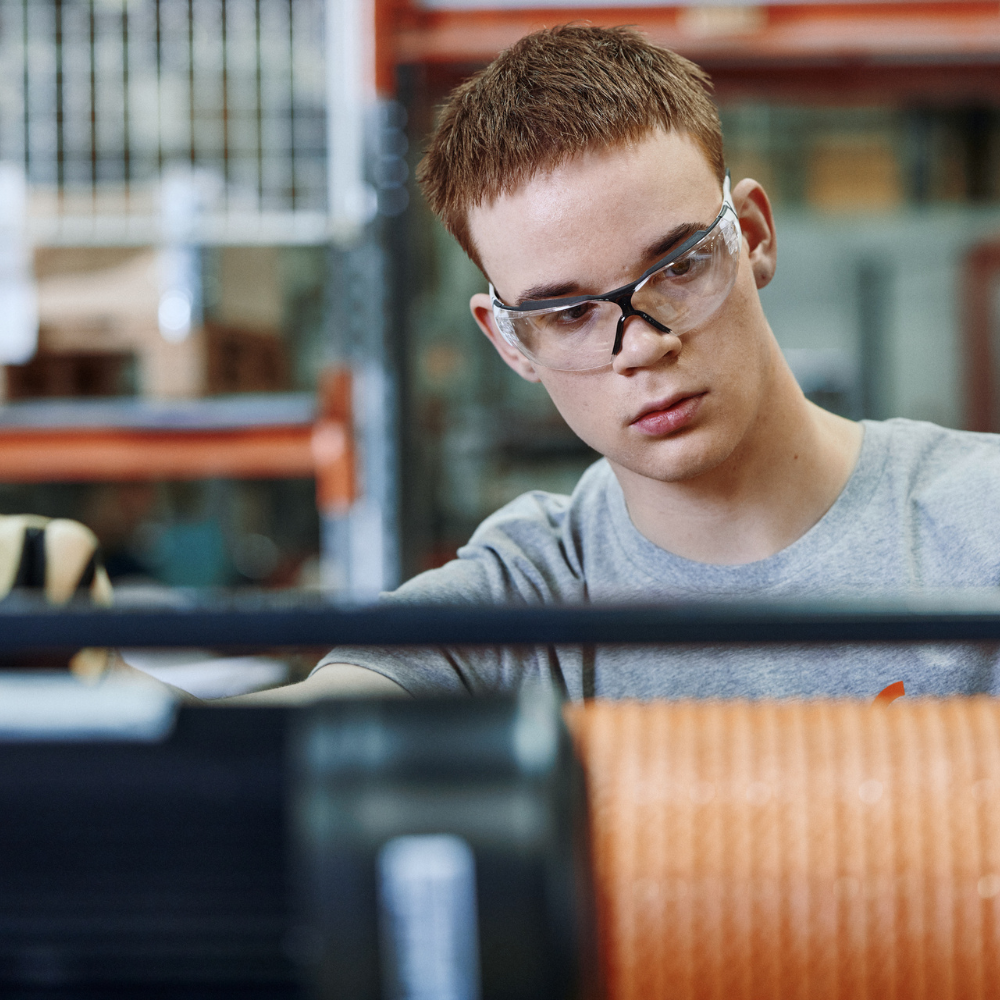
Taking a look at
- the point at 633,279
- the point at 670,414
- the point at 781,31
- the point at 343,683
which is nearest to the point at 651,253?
Answer: the point at 633,279

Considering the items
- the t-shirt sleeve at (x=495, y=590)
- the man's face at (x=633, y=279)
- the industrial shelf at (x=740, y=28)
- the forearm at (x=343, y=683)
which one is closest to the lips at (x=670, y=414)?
the man's face at (x=633, y=279)

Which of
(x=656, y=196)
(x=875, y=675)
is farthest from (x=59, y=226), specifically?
(x=875, y=675)

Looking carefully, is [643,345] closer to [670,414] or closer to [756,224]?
[670,414]

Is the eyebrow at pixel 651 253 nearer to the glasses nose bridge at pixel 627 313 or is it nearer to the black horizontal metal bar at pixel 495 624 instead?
the glasses nose bridge at pixel 627 313

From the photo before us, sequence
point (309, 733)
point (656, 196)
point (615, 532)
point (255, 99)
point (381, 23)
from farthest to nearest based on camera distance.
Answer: point (255, 99) < point (381, 23) < point (615, 532) < point (656, 196) < point (309, 733)

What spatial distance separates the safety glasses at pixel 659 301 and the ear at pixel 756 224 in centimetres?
11

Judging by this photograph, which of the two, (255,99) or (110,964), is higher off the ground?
(255,99)

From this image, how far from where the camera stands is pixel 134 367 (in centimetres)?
271

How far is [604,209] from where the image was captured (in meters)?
0.98

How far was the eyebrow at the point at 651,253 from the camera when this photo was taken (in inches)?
38.9

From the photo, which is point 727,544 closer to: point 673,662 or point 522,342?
point 673,662

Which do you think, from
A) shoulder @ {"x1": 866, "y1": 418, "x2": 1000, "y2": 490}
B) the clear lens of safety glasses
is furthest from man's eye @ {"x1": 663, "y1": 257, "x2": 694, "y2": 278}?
shoulder @ {"x1": 866, "y1": 418, "x2": 1000, "y2": 490}

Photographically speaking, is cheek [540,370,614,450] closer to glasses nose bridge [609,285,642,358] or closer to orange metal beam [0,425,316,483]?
glasses nose bridge [609,285,642,358]

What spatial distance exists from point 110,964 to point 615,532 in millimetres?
893
